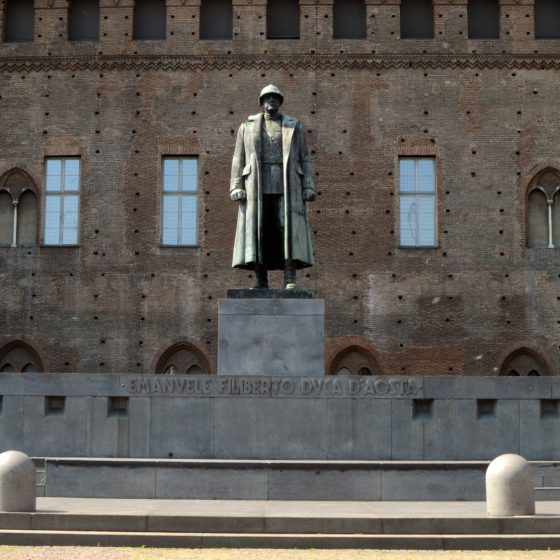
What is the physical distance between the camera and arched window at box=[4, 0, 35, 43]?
100ft

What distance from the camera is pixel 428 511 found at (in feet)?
39.1

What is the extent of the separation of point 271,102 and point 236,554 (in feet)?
22.2

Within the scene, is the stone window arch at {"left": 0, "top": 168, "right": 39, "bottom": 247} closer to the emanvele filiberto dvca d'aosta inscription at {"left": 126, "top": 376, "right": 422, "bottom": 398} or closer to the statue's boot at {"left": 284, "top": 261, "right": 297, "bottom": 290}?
the statue's boot at {"left": 284, "top": 261, "right": 297, "bottom": 290}

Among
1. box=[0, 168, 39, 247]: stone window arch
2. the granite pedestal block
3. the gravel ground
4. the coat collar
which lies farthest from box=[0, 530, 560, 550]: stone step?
box=[0, 168, 39, 247]: stone window arch

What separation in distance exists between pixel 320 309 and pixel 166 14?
1772cm

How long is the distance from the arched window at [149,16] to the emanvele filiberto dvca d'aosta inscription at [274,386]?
59.8 ft

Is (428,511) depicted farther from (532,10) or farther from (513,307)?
(532,10)

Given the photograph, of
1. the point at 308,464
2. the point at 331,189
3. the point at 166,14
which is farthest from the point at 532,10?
the point at 308,464

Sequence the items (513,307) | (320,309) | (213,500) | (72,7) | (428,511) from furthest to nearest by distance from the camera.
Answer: (72,7)
(513,307)
(320,309)
(213,500)
(428,511)

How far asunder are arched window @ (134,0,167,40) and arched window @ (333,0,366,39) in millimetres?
4511

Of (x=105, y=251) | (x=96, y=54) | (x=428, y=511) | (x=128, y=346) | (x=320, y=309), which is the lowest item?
(x=428, y=511)

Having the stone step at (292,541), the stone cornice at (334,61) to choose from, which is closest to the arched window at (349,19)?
the stone cornice at (334,61)

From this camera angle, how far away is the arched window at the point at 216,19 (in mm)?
30172

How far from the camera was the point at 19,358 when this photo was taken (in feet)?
95.8
